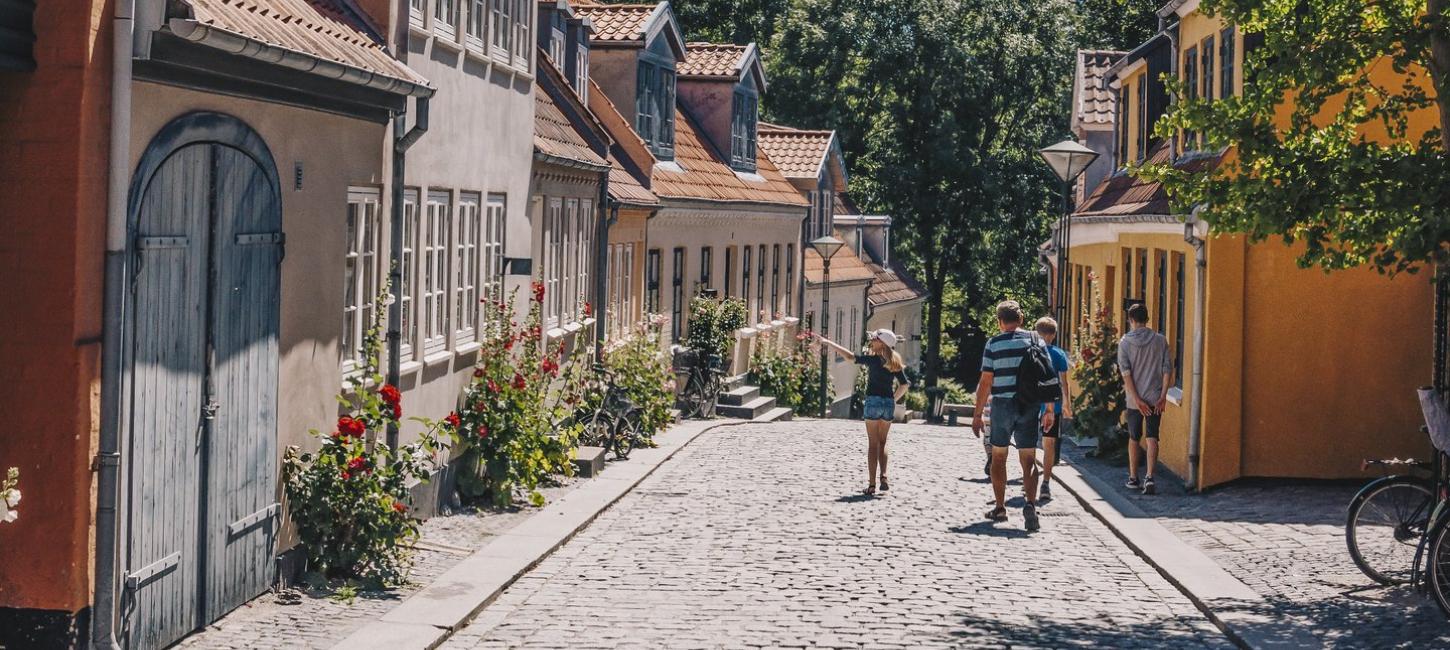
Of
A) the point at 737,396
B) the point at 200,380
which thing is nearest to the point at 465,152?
the point at 200,380

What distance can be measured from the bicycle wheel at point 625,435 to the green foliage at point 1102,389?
5.06 m

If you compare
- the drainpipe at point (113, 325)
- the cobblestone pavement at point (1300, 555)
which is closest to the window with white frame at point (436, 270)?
the cobblestone pavement at point (1300, 555)

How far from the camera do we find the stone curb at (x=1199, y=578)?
1043cm

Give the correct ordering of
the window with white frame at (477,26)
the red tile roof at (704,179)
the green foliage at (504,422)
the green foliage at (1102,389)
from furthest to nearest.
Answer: the red tile roof at (704,179)
the green foliage at (1102,389)
the window with white frame at (477,26)
the green foliage at (504,422)

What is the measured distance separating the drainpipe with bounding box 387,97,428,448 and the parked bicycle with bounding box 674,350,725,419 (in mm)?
15711

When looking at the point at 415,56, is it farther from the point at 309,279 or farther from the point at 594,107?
the point at 594,107

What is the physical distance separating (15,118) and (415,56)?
627cm

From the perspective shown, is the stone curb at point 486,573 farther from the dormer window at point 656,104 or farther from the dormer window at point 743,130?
the dormer window at point 743,130

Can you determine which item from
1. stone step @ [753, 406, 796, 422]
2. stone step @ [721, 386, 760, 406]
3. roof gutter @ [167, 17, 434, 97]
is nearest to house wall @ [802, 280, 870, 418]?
stone step @ [753, 406, 796, 422]

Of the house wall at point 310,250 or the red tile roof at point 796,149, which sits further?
the red tile roof at point 796,149

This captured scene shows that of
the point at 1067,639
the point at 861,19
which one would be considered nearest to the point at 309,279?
the point at 1067,639

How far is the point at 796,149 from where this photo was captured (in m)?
43.4

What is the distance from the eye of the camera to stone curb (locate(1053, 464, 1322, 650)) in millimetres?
10430

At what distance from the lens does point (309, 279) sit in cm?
1125
